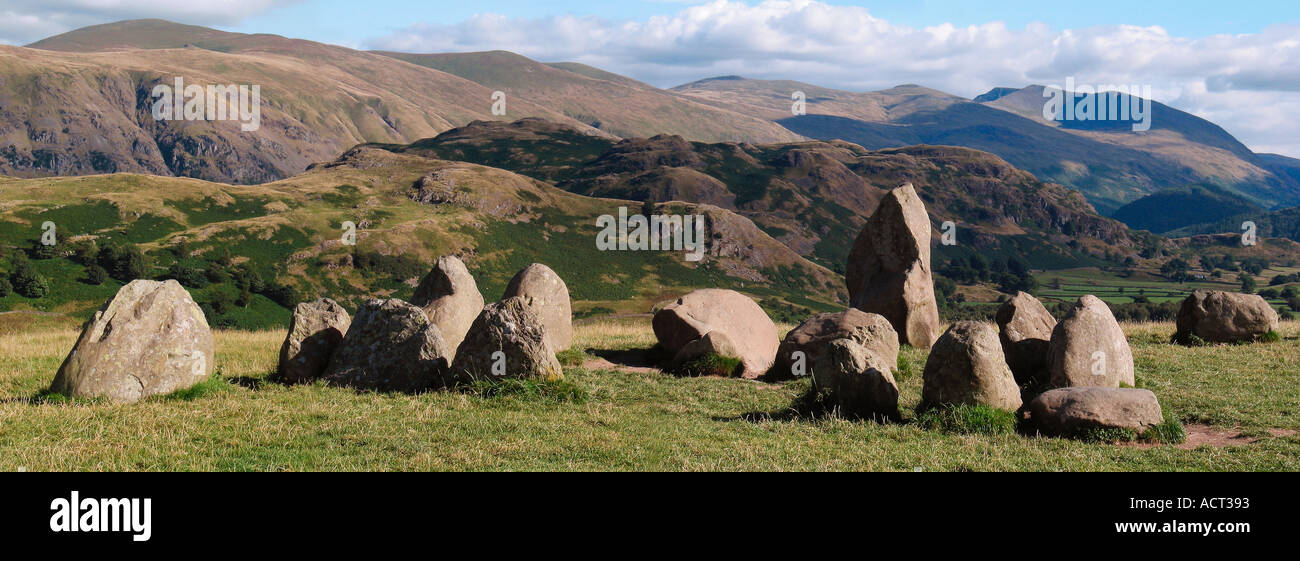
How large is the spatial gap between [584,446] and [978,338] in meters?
7.49

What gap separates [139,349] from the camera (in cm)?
1653

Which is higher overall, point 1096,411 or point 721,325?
point 721,325

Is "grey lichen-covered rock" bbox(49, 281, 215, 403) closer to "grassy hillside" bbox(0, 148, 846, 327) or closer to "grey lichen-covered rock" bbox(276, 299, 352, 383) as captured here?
"grey lichen-covered rock" bbox(276, 299, 352, 383)

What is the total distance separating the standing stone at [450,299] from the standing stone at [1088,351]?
1421 cm

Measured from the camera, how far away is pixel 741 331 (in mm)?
25688

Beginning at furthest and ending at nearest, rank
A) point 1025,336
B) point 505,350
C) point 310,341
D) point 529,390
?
point 1025,336
point 310,341
point 505,350
point 529,390

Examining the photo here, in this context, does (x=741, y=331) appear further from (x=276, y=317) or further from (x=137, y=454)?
(x=276, y=317)

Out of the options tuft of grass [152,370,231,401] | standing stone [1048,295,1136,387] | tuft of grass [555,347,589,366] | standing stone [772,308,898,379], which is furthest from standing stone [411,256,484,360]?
standing stone [1048,295,1136,387]

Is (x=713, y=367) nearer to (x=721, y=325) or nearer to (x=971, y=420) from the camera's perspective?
(x=721, y=325)

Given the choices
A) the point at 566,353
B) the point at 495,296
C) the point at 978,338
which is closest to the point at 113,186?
the point at 495,296

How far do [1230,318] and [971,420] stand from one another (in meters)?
17.6

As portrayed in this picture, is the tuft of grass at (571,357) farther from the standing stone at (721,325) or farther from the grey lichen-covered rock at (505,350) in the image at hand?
the grey lichen-covered rock at (505,350)

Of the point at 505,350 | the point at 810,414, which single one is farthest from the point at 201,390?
the point at 810,414

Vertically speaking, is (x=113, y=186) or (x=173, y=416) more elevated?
(x=113, y=186)
